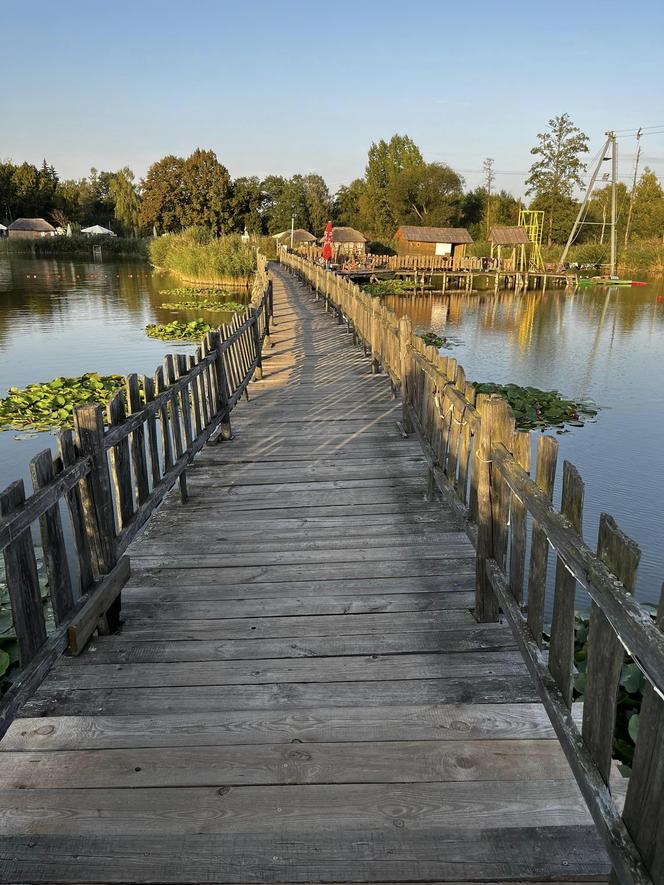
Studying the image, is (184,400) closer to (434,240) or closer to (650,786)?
(650,786)

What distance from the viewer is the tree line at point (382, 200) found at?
7138cm

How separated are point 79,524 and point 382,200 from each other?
3094 inches

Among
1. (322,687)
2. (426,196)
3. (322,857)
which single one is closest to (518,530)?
(322,687)

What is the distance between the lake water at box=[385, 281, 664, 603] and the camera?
31.2 ft

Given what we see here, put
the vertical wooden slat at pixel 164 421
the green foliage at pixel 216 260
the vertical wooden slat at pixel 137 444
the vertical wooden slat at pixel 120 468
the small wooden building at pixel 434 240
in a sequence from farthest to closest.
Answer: the small wooden building at pixel 434 240 < the green foliage at pixel 216 260 < the vertical wooden slat at pixel 164 421 < the vertical wooden slat at pixel 137 444 < the vertical wooden slat at pixel 120 468

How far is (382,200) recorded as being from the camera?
7600 centimetres

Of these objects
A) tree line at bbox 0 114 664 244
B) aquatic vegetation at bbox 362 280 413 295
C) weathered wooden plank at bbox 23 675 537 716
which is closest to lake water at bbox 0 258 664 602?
aquatic vegetation at bbox 362 280 413 295

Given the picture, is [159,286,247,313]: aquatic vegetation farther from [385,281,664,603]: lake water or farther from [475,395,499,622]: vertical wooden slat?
[475,395,499,622]: vertical wooden slat

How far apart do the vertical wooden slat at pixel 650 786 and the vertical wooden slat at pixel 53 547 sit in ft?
7.87

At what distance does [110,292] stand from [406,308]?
1849cm

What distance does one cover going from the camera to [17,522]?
2533mm

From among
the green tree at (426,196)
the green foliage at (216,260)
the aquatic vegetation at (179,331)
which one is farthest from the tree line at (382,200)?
the aquatic vegetation at (179,331)

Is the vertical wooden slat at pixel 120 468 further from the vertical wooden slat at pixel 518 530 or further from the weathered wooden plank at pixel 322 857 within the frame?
the vertical wooden slat at pixel 518 530

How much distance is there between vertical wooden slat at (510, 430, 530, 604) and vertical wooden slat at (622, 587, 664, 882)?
1272mm
